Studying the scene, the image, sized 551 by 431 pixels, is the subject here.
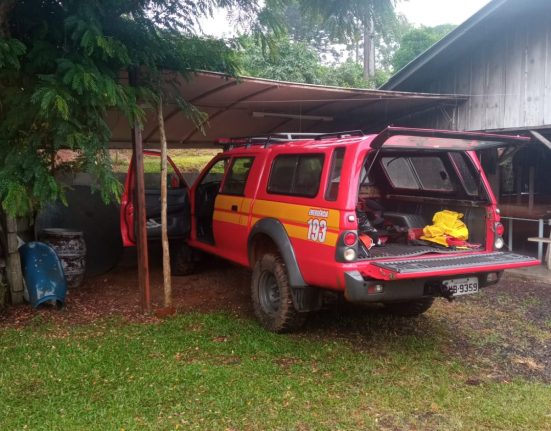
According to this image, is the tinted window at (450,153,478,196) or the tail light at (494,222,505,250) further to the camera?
the tinted window at (450,153,478,196)

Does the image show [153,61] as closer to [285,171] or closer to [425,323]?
[285,171]

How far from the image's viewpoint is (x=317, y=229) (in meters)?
4.48

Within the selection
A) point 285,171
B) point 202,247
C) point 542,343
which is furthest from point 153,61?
point 542,343

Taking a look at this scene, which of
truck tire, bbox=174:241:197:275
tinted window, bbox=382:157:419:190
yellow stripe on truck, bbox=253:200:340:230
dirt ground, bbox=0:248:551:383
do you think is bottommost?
dirt ground, bbox=0:248:551:383

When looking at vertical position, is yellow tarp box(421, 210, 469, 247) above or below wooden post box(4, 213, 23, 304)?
above

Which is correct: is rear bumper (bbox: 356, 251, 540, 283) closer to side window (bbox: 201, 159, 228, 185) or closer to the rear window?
the rear window

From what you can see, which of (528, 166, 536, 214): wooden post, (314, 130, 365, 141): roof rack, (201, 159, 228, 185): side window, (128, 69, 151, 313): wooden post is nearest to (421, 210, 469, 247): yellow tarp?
(314, 130, 365, 141): roof rack

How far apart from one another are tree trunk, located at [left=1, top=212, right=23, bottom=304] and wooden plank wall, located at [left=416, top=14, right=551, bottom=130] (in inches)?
288

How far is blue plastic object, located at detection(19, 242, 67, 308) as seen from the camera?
5905mm

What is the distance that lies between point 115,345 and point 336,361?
208 cm

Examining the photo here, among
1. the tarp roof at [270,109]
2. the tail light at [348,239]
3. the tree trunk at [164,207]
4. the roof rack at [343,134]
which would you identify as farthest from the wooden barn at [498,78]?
the tree trunk at [164,207]

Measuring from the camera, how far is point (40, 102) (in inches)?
160

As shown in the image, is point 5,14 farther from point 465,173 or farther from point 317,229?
point 465,173

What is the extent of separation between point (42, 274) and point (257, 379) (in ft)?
10.7
